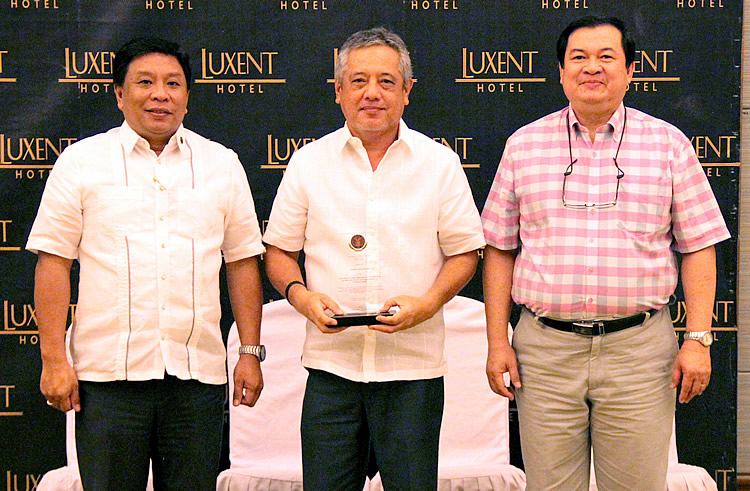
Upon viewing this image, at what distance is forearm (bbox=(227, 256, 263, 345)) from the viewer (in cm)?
238

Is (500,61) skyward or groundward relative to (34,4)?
groundward

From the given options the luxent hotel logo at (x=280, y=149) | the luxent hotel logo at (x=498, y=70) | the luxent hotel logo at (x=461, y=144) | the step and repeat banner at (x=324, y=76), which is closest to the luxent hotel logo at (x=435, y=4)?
the step and repeat banner at (x=324, y=76)

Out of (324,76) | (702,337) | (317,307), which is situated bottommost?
(702,337)

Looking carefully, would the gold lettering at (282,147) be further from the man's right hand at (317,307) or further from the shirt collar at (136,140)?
the man's right hand at (317,307)

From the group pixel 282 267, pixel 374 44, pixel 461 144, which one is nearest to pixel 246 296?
pixel 282 267

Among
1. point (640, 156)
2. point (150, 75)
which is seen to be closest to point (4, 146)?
point (150, 75)

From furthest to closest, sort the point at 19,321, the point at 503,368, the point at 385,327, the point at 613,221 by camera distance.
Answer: the point at 19,321
the point at 503,368
the point at 613,221
the point at 385,327

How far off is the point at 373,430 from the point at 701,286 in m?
1.00

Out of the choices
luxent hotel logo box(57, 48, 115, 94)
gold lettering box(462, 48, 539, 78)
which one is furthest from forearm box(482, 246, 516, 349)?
luxent hotel logo box(57, 48, 115, 94)

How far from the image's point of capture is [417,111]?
3.19 metres

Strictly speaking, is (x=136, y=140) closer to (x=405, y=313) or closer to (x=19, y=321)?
(x=405, y=313)

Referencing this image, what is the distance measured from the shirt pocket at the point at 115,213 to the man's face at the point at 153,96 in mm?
192

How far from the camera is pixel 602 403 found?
221cm

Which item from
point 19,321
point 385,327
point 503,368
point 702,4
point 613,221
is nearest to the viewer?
point 385,327
